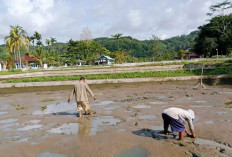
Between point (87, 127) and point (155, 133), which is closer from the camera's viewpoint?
point (155, 133)

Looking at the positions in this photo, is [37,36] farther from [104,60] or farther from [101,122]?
[101,122]

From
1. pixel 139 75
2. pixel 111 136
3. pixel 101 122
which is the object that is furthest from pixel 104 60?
pixel 111 136

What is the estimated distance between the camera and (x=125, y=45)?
4830 inches

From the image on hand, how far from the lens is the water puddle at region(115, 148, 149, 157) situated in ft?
19.2

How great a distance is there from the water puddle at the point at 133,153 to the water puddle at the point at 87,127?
1829 millimetres

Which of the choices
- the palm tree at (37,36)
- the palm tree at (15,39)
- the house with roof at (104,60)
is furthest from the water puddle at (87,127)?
the house with roof at (104,60)

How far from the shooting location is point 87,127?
8406mm

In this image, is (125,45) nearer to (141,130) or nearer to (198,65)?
(198,65)

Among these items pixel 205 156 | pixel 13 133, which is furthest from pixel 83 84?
pixel 205 156

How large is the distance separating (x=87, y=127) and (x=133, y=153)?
284cm

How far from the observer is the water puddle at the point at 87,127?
26.0ft

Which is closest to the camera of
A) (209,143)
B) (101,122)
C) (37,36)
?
(209,143)

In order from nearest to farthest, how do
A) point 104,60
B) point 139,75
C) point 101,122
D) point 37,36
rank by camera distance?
point 101,122
point 139,75
point 37,36
point 104,60


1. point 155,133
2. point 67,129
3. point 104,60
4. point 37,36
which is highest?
point 37,36
